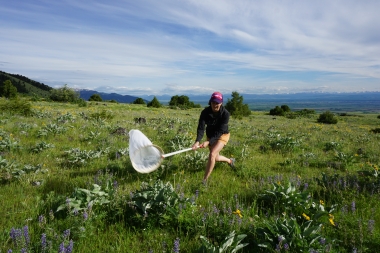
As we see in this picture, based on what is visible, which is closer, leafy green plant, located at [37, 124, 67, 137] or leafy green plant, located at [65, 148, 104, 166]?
leafy green plant, located at [65, 148, 104, 166]

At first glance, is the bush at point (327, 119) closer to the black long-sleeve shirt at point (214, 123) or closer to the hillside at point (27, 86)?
the black long-sleeve shirt at point (214, 123)

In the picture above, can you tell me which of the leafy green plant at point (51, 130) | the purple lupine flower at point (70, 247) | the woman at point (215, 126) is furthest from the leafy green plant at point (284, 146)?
the leafy green plant at point (51, 130)

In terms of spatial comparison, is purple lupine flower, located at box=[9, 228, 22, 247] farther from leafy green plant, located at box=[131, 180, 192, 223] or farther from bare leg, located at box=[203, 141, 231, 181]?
bare leg, located at box=[203, 141, 231, 181]

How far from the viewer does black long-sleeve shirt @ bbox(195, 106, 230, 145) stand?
6.11 meters

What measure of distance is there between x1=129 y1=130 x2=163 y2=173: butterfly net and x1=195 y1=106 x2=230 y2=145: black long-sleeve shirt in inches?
60.1

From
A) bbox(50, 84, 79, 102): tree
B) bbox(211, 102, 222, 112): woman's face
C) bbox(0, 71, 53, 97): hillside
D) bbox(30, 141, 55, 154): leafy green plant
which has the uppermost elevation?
bbox(0, 71, 53, 97): hillside

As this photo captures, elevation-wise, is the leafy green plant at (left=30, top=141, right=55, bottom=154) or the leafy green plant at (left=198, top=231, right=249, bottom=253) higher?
the leafy green plant at (left=30, top=141, right=55, bottom=154)

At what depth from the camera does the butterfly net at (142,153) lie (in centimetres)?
451

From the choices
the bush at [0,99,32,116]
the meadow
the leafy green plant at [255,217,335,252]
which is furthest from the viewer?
the bush at [0,99,32,116]

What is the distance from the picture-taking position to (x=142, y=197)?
3.91 m

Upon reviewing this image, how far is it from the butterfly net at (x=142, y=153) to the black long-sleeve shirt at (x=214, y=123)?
153 cm

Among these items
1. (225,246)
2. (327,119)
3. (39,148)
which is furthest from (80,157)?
(327,119)

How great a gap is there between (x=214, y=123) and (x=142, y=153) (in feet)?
7.40

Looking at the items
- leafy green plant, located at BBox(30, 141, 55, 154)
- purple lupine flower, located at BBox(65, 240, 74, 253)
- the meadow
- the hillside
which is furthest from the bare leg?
the hillside
